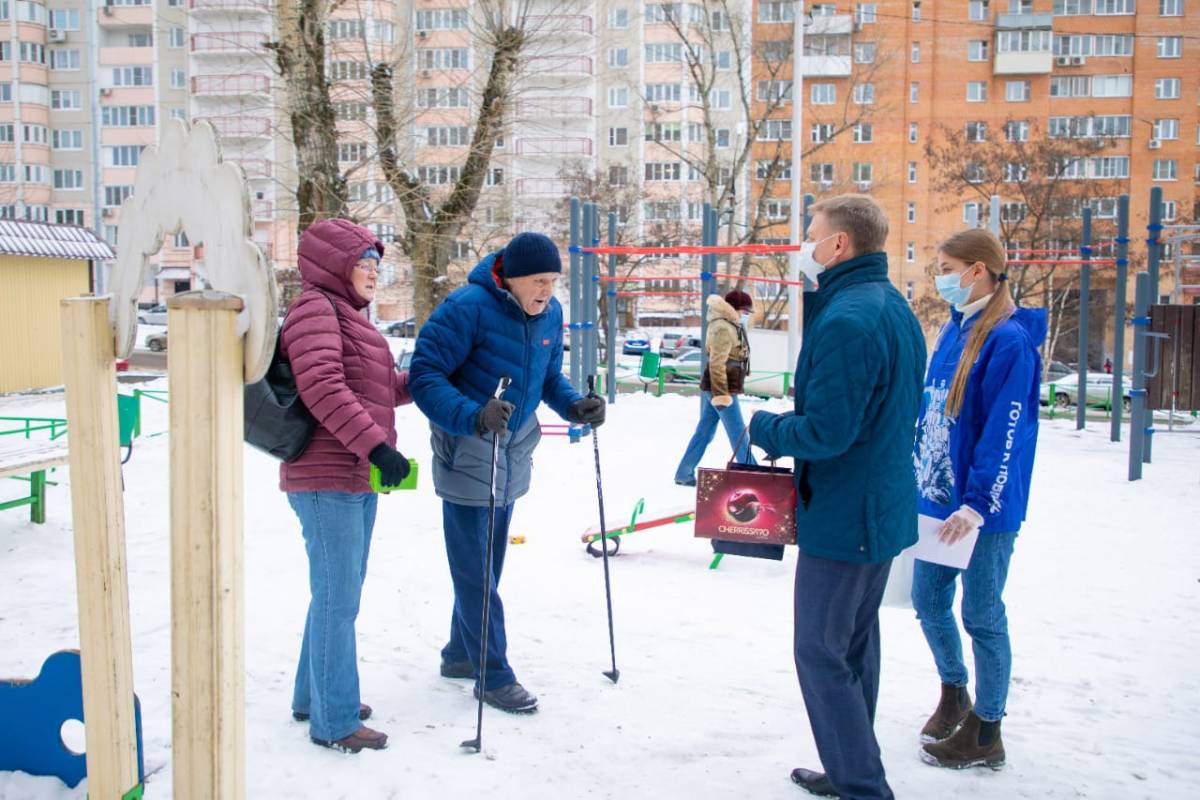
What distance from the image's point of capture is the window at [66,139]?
57594mm

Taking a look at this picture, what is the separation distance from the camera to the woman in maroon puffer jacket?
3.25 meters

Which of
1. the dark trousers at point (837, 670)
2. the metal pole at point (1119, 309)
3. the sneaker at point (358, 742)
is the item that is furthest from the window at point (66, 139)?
the dark trousers at point (837, 670)

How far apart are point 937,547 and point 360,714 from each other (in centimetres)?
219

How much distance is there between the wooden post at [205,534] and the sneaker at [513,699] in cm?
170

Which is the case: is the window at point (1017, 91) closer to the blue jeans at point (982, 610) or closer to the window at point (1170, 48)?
the window at point (1170, 48)

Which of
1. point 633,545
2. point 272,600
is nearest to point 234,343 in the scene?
point 272,600

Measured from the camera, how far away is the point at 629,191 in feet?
122

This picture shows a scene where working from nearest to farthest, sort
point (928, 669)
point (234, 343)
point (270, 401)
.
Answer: point (234, 343), point (270, 401), point (928, 669)

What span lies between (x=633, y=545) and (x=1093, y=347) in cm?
4740

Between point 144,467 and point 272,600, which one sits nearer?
point 272,600

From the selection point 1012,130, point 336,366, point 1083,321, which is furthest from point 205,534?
point 1012,130

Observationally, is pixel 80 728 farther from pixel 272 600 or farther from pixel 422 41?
pixel 422 41

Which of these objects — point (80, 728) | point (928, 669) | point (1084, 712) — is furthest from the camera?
point (928, 669)

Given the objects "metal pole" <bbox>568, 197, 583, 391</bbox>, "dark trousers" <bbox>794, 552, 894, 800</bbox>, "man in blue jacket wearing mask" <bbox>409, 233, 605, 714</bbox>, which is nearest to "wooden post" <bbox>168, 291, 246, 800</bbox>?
"man in blue jacket wearing mask" <bbox>409, 233, 605, 714</bbox>
